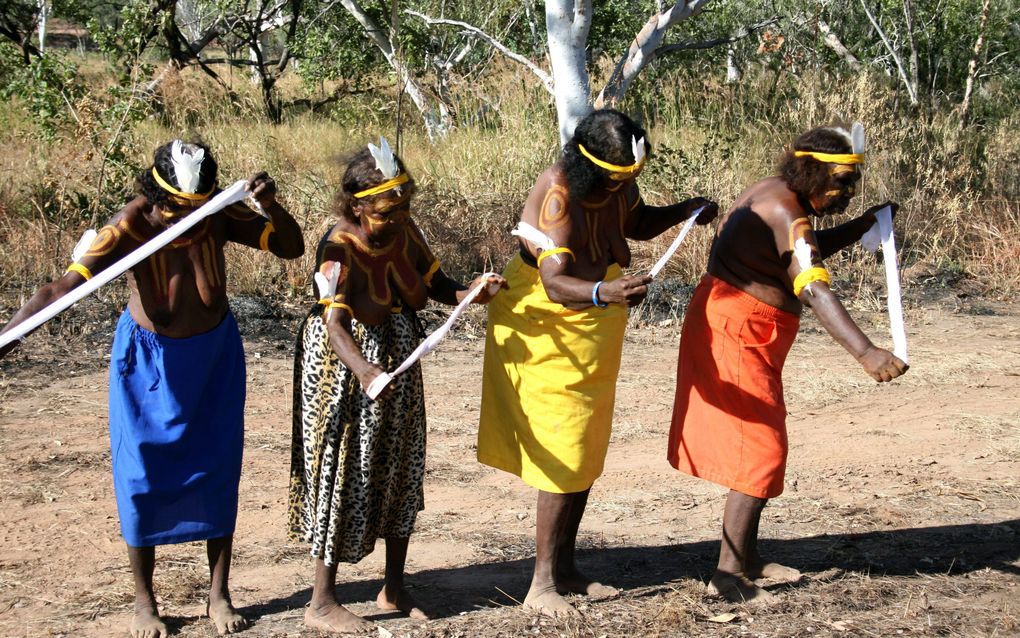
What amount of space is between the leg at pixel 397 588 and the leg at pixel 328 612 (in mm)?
166

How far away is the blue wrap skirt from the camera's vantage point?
11.4 ft

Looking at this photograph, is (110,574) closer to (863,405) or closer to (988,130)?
(863,405)

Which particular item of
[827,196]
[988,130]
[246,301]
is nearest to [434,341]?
[827,196]

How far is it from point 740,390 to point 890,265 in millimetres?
697

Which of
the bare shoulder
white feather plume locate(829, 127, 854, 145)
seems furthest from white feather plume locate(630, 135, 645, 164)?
white feather plume locate(829, 127, 854, 145)

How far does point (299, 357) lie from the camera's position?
3.52 metres

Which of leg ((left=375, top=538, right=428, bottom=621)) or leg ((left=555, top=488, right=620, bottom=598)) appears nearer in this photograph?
leg ((left=375, top=538, right=428, bottom=621))

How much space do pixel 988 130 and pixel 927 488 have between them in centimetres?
713

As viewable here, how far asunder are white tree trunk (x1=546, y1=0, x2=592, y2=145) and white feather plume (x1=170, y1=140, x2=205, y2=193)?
17.8 ft

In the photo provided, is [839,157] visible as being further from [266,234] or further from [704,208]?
[266,234]

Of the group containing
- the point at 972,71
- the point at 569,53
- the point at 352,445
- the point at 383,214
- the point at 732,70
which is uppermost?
the point at 732,70

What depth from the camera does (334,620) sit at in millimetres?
3562

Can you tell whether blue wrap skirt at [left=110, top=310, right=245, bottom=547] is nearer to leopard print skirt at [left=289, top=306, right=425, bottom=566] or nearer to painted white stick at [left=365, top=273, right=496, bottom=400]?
leopard print skirt at [left=289, top=306, right=425, bottom=566]

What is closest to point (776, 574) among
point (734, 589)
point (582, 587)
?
point (734, 589)
